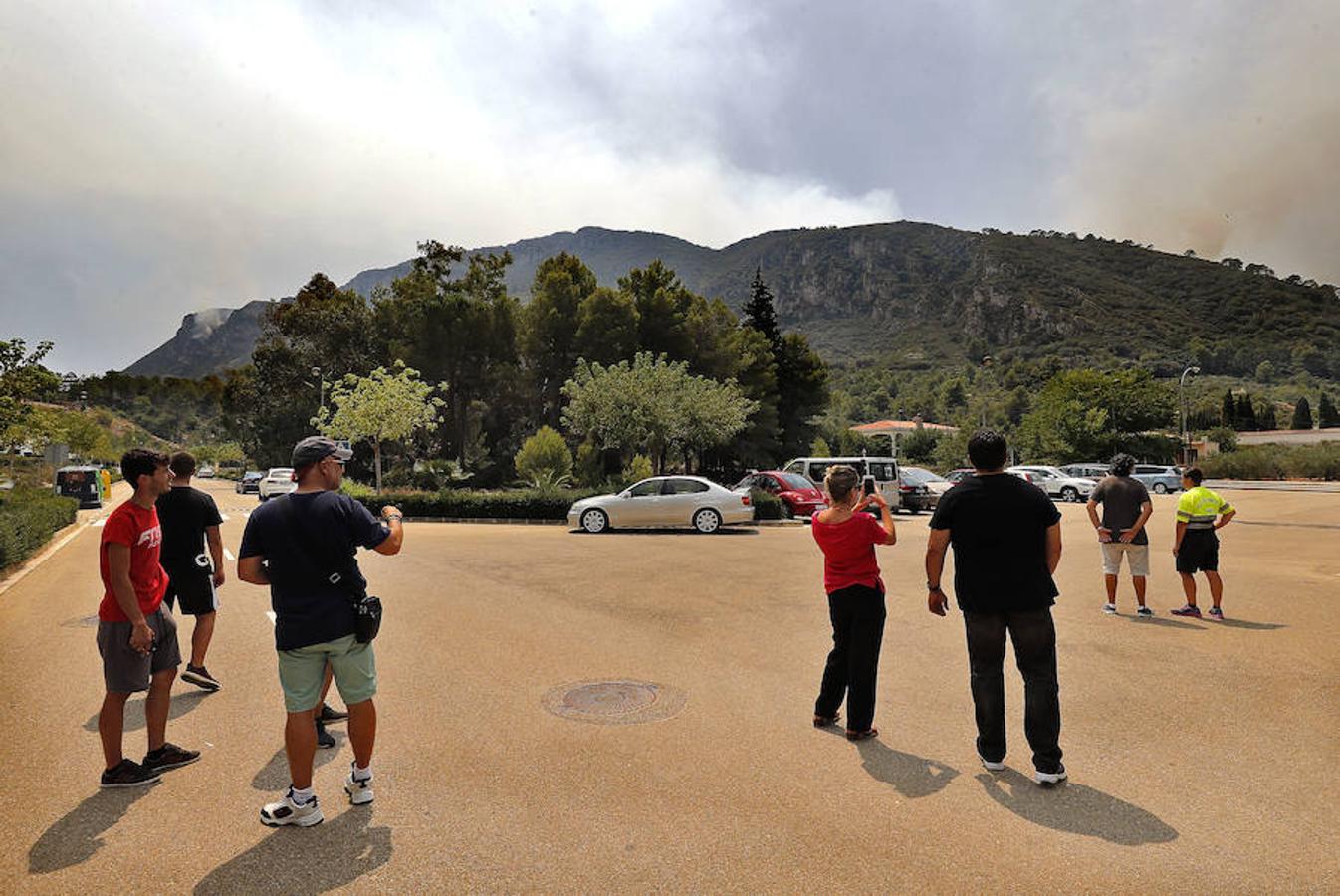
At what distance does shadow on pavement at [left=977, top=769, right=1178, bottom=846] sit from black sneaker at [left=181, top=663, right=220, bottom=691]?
5.27 m

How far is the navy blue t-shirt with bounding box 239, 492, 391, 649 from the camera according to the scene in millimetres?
3484

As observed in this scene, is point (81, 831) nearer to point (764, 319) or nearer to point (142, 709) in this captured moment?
point (142, 709)

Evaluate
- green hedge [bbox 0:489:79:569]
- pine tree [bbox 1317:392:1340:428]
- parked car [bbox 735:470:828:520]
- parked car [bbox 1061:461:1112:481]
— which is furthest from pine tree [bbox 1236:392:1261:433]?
green hedge [bbox 0:489:79:569]

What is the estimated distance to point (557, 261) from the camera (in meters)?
47.1

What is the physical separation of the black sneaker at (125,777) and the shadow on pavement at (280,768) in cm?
53

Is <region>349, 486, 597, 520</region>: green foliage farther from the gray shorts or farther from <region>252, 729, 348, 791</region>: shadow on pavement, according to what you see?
the gray shorts

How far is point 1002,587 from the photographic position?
4125mm

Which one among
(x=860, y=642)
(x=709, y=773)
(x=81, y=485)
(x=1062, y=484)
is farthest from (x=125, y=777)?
(x=81, y=485)

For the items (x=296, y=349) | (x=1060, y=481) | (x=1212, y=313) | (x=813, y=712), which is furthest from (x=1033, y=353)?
(x=813, y=712)

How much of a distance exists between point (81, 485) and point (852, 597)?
127 feet

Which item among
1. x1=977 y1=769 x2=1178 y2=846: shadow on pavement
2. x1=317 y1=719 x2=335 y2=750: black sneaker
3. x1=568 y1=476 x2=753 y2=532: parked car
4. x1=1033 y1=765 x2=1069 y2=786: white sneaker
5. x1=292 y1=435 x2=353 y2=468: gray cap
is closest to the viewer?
x1=977 y1=769 x2=1178 y2=846: shadow on pavement

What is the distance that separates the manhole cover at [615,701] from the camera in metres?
4.99

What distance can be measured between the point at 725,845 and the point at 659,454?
26.6 metres

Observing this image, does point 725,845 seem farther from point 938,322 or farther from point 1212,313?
point 938,322
